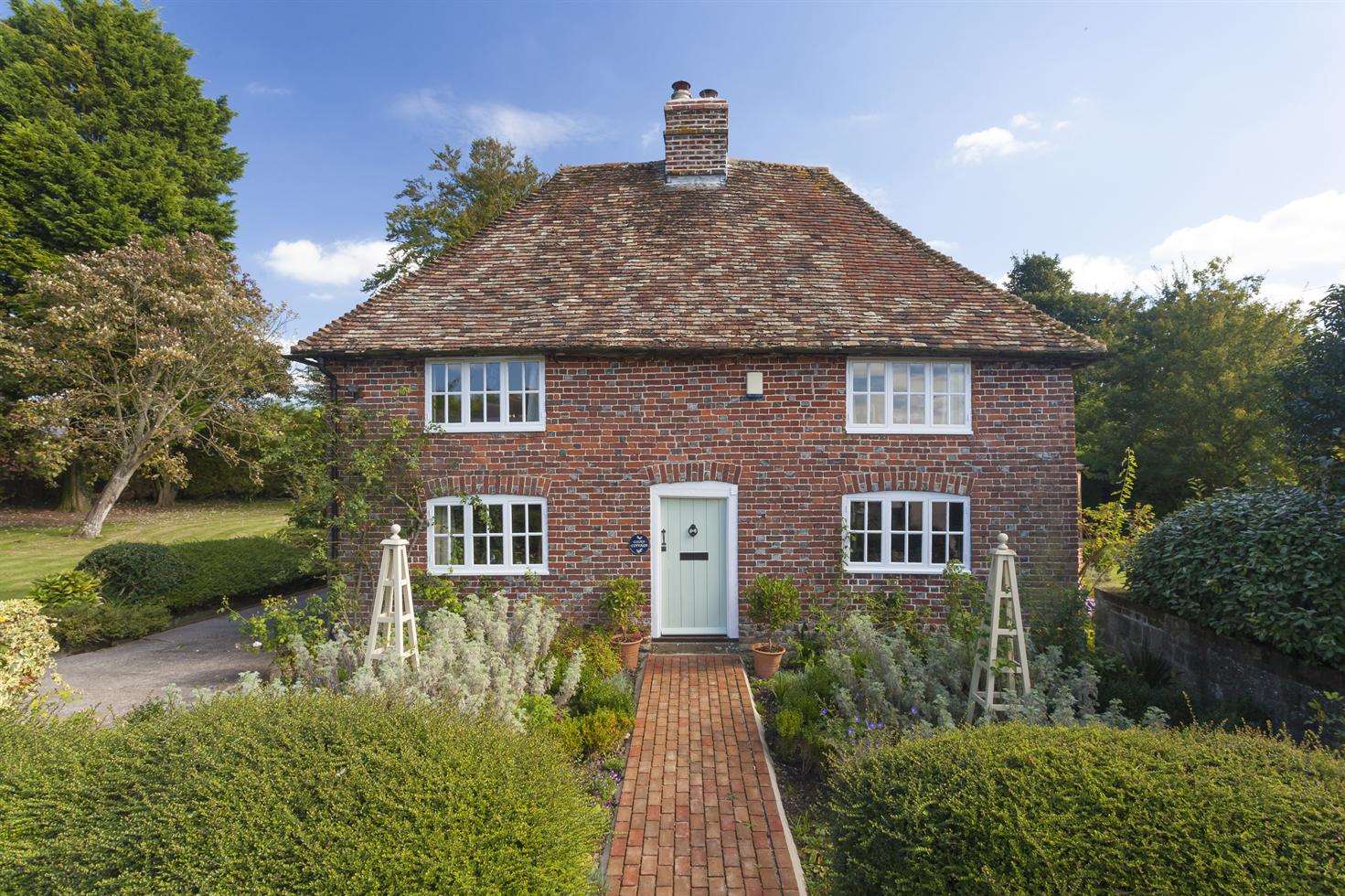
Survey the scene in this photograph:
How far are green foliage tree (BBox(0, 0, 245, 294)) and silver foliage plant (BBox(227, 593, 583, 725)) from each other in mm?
23175

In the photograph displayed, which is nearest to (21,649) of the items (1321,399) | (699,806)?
(699,806)

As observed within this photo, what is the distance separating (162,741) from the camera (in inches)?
129

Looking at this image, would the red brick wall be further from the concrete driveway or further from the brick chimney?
the brick chimney

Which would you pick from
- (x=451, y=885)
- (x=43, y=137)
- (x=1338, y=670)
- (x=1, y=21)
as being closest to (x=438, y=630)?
(x=451, y=885)

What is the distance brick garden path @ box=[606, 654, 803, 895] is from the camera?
396 cm

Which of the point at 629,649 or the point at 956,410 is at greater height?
the point at 956,410

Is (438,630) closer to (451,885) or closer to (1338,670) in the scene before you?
(451,885)

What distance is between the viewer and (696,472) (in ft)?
29.4

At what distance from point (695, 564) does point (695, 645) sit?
1.24m

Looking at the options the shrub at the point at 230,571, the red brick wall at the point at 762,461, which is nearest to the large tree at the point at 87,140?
the shrub at the point at 230,571

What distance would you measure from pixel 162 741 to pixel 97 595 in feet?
30.4

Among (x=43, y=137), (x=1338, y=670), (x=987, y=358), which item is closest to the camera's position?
(x=1338, y=670)

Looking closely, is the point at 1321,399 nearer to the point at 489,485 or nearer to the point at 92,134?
the point at 489,485

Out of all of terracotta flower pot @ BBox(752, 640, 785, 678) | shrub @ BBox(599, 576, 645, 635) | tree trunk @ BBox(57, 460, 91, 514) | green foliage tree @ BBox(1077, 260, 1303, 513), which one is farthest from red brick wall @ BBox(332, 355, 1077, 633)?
tree trunk @ BBox(57, 460, 91, 514)
